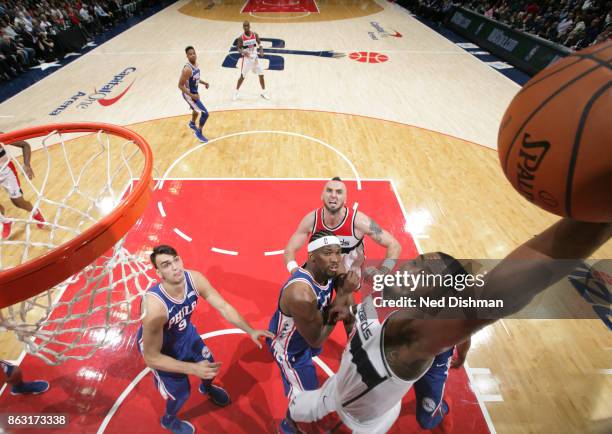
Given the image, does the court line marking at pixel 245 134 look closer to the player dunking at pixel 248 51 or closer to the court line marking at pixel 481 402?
the player dunking at pixel 248 51

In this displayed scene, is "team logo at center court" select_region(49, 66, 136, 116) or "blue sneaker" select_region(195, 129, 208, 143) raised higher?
"blue sneaker" select_region(195, 129, 208, 143)

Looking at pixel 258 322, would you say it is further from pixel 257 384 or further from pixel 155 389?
pixel 155 389

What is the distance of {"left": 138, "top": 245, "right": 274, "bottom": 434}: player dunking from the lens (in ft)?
8.39

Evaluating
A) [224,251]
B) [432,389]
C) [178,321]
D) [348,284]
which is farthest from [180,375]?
[224,251]

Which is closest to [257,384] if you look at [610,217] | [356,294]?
[356,294]

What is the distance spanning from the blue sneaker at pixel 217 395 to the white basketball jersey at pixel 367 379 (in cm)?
155

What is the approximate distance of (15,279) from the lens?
71.9 inches

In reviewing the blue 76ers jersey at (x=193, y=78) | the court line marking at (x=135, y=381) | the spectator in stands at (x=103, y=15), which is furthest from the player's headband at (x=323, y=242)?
the spectator in stands at (x=103, y=15)

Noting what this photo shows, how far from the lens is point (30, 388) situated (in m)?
3.24

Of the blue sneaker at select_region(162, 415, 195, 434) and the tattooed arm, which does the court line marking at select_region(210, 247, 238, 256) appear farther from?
the blue sneaker at select_region(162, 415, 195, 434)

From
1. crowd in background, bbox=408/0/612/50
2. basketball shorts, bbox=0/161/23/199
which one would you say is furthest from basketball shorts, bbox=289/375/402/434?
crowd in background, bbox=408/0/612/50

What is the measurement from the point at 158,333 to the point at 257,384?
1.29 meters

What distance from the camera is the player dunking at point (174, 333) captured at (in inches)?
101

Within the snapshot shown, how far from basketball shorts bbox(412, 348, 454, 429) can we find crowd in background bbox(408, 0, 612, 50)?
40.4 feet
